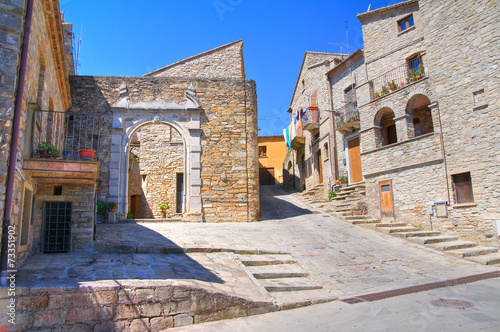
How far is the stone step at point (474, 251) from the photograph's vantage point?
8866mm

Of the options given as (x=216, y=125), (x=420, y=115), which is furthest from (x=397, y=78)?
(x=216, y=125)

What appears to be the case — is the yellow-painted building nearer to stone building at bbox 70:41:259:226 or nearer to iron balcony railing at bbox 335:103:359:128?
iron balcony railing at bbox 335:103:359:128

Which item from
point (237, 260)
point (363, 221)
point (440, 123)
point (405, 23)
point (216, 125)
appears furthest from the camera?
point (405, 23)

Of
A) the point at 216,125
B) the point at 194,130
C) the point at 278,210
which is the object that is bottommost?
the point at 278,210

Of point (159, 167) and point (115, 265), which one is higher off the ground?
point (159, 167)

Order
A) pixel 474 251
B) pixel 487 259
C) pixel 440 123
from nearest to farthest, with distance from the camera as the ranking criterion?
1. pixel 487 259
2. pixel 474 251
3. pixel 440 123

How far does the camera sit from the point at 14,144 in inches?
205

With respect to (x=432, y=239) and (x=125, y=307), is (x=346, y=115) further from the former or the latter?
(x=125, y=307)

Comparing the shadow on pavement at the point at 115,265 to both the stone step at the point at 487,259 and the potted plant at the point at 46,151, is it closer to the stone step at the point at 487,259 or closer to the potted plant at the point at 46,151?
the potted plant at the point at 46,151

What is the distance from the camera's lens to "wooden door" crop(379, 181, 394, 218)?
42.7 feet

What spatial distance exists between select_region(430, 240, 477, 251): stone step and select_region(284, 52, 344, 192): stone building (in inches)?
327

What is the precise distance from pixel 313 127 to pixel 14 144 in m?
17.0

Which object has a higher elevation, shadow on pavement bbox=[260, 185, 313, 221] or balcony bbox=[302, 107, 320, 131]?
balcony bbox=[302, 107, 320, 131]

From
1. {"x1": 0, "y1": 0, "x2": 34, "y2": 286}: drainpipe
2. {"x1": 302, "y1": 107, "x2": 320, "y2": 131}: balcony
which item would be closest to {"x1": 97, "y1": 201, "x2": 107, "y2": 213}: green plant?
{"x1": 0, "y1": 0, "x2": 34, "y2": 286}: drainpipe
